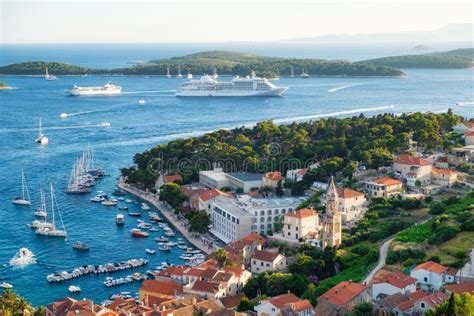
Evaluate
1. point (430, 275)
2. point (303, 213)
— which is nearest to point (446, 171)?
point (303, 213)

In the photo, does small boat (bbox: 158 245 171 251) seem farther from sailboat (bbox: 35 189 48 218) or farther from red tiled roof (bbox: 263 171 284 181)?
red tiled roof (bbox: 263 171 284 181)

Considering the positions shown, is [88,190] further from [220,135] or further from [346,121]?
[346,121]

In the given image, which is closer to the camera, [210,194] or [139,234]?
[139,234]

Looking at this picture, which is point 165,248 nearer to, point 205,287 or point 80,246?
point 80,246

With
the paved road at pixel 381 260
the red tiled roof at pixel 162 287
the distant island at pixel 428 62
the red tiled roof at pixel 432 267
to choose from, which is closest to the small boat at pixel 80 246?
the red tiled roof at pixel 162 287

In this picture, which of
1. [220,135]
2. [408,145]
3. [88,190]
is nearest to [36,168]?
[88,190]

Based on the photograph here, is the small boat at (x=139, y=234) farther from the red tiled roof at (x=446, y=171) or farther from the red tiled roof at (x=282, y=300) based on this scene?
the red tiled roof at (x=446, y=171)

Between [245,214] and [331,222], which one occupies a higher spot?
[331,222]
